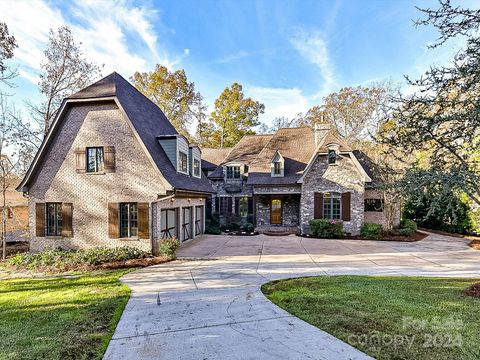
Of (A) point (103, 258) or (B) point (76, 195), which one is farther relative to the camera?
(B) point (76, 195)

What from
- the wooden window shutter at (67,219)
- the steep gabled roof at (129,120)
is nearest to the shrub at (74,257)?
the wooden window shutter at (67,219)

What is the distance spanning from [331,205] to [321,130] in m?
6.00

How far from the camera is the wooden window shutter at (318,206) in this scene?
1745 cm

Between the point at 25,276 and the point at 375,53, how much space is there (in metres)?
17.2

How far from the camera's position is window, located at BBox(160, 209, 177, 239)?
39.1 ft

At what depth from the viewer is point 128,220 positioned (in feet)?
37.0

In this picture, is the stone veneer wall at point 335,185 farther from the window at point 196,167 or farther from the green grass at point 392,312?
the green grass at point 392,312

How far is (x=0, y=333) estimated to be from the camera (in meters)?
4.80

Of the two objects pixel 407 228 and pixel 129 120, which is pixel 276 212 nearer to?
pixel 407 228

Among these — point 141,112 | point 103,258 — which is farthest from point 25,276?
point 141,112

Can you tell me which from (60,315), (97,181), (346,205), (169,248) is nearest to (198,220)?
(169,248)

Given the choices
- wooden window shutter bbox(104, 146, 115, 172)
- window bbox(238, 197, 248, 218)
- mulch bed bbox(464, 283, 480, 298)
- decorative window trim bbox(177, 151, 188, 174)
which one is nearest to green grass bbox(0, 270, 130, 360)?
wooden window shutter bbox(104, 146, 115, 172)

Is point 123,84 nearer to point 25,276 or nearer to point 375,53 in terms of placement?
point 25,276

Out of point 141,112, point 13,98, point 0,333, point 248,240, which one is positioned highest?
point 13,98
